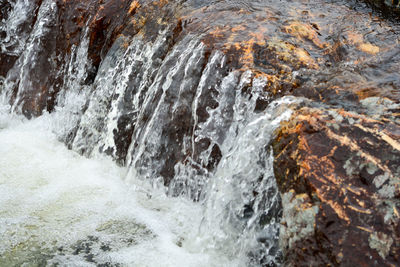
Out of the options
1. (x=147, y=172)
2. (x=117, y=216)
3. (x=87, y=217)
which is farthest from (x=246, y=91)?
(x=87, y=217)

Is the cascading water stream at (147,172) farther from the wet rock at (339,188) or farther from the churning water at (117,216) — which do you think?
the wet rock at (339,188)

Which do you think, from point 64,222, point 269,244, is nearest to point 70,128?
point 64,222

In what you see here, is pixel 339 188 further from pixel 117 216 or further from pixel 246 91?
pixel 117 216

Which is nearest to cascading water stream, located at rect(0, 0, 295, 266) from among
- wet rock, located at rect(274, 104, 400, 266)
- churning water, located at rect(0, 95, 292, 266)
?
churning water, located at rect(0, 95, 292, 266)

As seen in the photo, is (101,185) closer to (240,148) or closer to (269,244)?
(240,148)

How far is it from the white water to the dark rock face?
9.1 inches

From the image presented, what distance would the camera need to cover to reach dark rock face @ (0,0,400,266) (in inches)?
92.8

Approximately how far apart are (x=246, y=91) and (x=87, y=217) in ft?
5.21

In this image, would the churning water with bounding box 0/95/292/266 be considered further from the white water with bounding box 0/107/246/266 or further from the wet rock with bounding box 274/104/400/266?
the wet rock with bounding box 274/104/400/266

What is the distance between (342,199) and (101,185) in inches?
90.4

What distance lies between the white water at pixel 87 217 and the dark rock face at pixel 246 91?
9.1 inches

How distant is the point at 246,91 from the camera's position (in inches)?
133

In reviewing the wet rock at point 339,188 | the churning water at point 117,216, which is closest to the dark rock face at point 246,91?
the wet rock at point 339,188

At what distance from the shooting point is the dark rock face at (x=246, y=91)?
2357 mm
